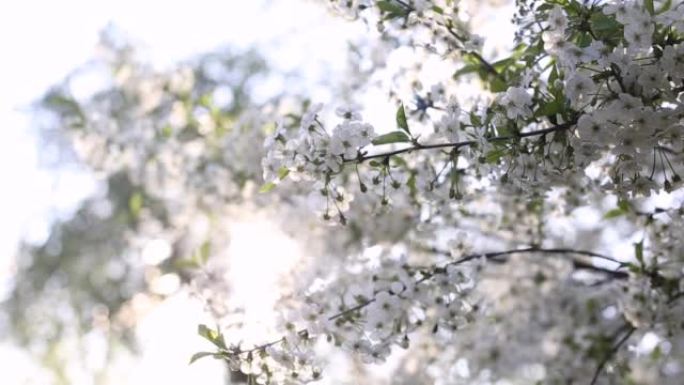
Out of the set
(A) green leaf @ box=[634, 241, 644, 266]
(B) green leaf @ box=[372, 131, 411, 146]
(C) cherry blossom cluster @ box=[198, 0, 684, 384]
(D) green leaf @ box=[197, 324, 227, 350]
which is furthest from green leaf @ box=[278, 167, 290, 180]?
(A) green leaf @ box=[634, 241, 644, 266]

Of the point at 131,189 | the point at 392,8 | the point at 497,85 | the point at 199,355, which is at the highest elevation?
the point at 131,189

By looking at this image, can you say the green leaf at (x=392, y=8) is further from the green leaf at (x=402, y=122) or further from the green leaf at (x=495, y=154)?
the green leaf at (x=495, y=154)

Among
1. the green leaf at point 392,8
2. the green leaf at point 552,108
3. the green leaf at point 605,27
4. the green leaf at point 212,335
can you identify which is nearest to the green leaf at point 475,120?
the green leaf at point 552,108

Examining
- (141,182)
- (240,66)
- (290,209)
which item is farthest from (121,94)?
(290,209)

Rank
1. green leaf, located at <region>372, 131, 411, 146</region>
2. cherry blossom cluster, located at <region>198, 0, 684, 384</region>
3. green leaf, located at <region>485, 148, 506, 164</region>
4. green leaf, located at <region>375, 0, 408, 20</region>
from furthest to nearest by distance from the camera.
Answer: green leaf, located at <region>375, 0, 408, 20</region> < green leaf, located at <region>372, 131, 411, 146</region> < green leaf, located at <region>485, 148, 506, 164</region> < cherry blossom cluster, located at <region>198, 0, 684, 384</region>

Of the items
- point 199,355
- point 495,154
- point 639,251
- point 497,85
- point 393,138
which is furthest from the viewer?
point 639,251

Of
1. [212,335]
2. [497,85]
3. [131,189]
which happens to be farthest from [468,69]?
[131,189]

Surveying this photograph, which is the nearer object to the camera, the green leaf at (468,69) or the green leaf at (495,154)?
the green leaf at (495,154)

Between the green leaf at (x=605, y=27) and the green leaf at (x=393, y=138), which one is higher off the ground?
the green leaf at (x=605, y=27)

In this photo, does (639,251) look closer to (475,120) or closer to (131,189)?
(475,120)

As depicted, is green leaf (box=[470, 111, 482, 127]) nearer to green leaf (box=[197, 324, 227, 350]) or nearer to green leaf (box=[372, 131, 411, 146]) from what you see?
green leaf (box=[372, 131, 411, 146])

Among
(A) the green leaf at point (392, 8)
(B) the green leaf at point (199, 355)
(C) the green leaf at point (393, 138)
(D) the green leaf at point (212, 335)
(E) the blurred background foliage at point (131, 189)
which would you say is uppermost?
(E) the blurred background foliage at point (131, 189)

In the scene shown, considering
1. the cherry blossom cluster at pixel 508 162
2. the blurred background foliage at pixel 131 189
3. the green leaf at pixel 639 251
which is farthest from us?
the blurred background foliage at pixel 131 189

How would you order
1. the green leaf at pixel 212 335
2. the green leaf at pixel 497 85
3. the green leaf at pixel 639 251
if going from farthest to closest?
the green leaf at pixel 639 251 < the green leaf at pixel 497 85 < the green leaf at pixel 212 335
